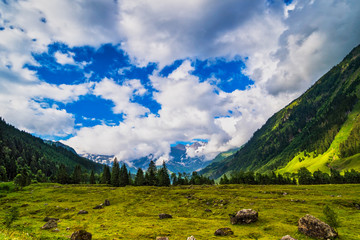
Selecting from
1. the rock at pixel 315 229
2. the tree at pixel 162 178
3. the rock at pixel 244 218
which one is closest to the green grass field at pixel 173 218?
the rock at pixel 315 229

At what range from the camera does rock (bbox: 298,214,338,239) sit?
28938mm

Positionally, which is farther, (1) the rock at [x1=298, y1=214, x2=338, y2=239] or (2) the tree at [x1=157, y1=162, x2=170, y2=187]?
(2) the tree at [x1=157, y1=162, x2=170, y2=187]

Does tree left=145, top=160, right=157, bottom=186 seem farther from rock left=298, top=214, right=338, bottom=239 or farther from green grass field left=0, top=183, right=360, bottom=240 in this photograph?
rock left=298, top=214, right=338, bottom=239

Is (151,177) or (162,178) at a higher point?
(151,177)

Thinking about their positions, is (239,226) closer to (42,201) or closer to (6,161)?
(42,201)

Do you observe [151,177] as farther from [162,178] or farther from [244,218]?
[244,218]

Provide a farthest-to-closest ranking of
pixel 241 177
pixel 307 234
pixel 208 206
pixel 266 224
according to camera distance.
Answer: pixel 241 177 < pixel 208 206 < pixel 266 224 < pixel 307 234

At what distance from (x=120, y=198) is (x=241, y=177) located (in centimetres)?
12835

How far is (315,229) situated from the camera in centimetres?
3020

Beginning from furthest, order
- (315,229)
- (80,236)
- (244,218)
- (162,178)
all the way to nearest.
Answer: (162,178) → (244,218) → (315,229) → (80,236)

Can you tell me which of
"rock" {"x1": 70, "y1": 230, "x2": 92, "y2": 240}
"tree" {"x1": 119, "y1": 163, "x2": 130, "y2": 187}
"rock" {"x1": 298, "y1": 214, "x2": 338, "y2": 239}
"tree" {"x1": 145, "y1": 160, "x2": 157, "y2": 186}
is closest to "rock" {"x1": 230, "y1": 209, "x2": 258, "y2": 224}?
"rock" {"x1": 298, "y1": 214, "x2": 338, "y2": 239}

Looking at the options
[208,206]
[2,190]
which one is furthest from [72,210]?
[2,190]

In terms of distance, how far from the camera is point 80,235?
29.0 m

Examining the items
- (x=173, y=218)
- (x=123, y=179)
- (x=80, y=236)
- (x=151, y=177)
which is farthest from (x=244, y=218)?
(x=123, y=179)
